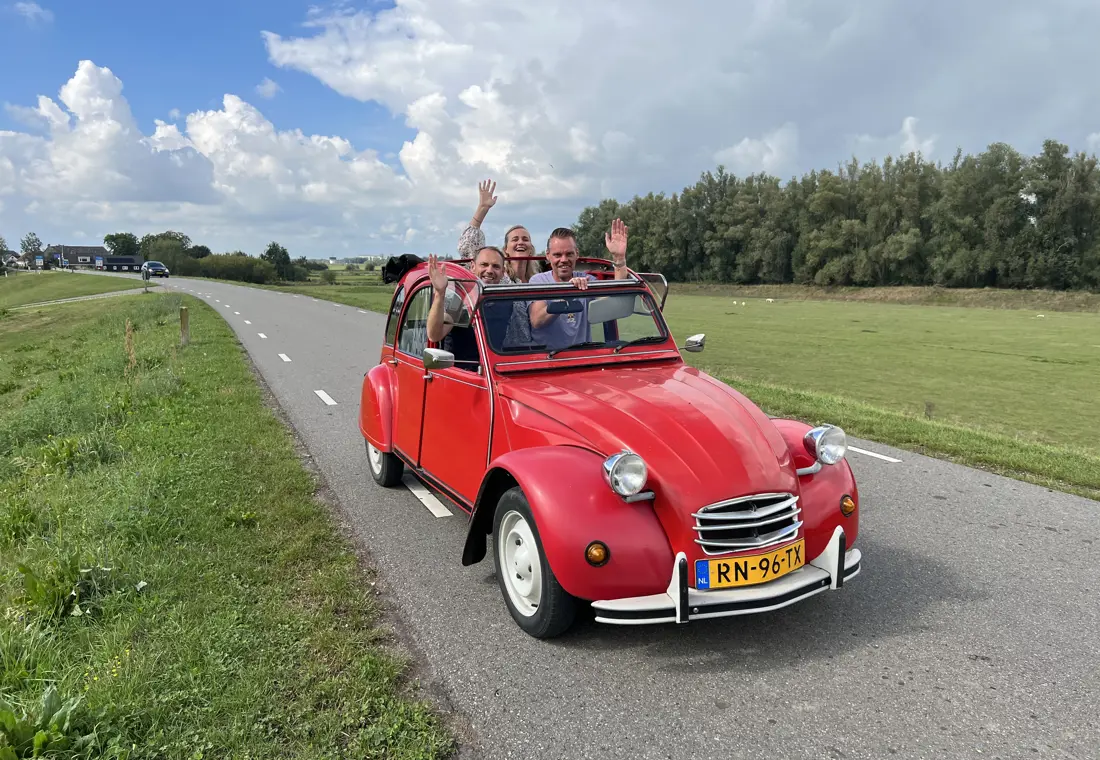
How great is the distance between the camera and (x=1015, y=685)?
11.0 feet

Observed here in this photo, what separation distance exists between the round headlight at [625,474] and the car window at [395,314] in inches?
134

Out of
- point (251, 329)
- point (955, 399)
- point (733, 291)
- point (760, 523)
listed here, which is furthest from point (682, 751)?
point (733, 291)

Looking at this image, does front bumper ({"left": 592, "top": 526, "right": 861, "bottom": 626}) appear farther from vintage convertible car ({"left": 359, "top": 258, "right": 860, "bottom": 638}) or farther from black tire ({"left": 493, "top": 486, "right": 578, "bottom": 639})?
black tire ({"left": 493, "top": 486, "right": 578, "bottom": 639})

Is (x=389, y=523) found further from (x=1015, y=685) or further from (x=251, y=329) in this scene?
(x=251, y=329)

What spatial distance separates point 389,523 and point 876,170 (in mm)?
75911

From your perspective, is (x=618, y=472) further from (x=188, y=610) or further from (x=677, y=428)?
(x=188, y=610)

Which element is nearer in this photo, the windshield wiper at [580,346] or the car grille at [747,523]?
the car grille at [747,523]

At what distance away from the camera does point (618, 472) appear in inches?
137

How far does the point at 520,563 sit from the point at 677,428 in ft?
3.68

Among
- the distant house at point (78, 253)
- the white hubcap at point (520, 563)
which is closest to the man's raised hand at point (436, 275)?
the white hubcap at point (520, 563)

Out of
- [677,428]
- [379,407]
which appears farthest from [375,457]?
[677,428]

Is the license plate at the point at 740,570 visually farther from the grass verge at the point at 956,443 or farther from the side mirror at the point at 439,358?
the grass verge at the point at 956,443

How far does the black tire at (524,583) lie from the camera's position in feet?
11.9

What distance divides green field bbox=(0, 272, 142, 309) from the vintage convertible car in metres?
61.7
